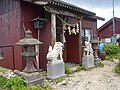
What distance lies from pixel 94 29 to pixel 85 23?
1561 millimetres

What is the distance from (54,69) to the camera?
6.53 metres

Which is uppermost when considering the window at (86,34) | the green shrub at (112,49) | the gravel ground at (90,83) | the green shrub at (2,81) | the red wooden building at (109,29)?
the red wooden building at (109,29)

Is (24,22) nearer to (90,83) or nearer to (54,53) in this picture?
(54,53)

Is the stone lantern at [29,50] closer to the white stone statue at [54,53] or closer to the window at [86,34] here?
the white stone statue at [54,53]

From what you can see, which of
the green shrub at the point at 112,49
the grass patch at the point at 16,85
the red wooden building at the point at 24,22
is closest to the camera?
the grass patch at the point at 16,85

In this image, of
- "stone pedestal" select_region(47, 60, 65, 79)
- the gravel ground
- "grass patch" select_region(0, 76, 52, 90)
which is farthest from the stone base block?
"grass patch" select_region(0, 76, 52, 90)

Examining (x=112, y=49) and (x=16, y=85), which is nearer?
(x=16, y=85)

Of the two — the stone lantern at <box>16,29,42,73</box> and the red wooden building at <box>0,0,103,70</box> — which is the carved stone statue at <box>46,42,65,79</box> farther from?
the stone lantern at <box>16,29,42,73</box>

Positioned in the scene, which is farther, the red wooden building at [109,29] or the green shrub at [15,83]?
the red wooden building at [109,29]

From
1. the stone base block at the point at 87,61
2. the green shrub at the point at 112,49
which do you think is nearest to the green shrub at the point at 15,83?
the stone base block at the point at 87,61

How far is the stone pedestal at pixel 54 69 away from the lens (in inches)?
256

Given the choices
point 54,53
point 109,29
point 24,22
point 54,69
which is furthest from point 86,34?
point 109,29

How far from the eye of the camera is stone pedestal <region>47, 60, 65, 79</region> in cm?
649

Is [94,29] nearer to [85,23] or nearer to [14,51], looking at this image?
[85,23]
